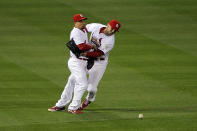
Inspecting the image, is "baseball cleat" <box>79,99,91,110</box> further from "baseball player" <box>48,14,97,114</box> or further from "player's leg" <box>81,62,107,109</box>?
"baseball player" <box>48,14,97,114</box>

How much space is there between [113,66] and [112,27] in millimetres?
4696

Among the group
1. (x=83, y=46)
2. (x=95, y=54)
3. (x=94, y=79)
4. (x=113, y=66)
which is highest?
(x=83, y=46)

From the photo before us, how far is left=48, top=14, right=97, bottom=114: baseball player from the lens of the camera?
13.3m

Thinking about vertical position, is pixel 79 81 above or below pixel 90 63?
below

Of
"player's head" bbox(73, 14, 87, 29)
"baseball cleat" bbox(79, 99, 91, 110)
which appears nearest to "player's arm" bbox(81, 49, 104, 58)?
"player's head" bbox(73, 14, 87, 29)

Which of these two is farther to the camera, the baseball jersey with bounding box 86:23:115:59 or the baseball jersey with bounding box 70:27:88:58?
the baseball jersey with bounding box 86:23:115:59

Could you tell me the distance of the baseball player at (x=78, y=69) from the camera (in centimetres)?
1326

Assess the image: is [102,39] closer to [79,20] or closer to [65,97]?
[79,20]

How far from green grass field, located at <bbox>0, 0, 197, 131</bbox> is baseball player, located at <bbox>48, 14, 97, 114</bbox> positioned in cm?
28

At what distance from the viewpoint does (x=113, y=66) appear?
18.2 meters

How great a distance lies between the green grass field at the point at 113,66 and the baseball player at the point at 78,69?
28 centimetres

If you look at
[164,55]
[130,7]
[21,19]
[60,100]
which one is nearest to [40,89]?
[60,100]

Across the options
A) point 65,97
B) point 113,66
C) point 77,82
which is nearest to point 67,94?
point 65,97

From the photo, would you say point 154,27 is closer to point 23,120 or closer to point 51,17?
point 51,17
